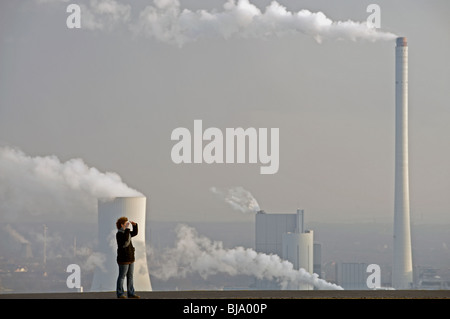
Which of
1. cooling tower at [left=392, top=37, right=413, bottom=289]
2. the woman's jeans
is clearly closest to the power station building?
cooling tower at [left=392, top=37, right=413, bottom=289]

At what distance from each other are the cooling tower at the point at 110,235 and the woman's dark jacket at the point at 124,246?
39.5ft

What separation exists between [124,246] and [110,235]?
62.0ft

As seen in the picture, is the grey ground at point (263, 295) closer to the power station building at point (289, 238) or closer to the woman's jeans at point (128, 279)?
the woman's jeans at point (128, 279)

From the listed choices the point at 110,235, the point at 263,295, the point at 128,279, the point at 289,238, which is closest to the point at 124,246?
the point at 128,279

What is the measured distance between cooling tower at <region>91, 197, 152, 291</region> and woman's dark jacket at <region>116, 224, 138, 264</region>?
12.0 metres

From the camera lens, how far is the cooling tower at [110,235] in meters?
20.9

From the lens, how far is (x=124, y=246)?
847 centimetres

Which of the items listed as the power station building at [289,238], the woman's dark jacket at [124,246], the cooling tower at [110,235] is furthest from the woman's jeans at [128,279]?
the power station building at [289,238]

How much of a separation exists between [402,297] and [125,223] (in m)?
2.83

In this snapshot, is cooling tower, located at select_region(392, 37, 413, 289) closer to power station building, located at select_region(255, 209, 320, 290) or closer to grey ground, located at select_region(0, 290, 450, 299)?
power station building, located at select_region(255, 209, 320, 290)
